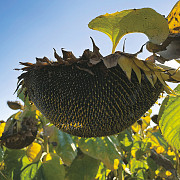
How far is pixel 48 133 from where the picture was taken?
144 cm

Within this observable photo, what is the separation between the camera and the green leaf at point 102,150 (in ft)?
4.28

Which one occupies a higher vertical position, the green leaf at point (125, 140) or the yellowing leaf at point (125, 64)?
the yellowing leaf at point (125, 64)

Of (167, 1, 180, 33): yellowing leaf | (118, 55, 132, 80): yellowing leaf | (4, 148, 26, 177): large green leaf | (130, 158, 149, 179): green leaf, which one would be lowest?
(130, 158, 149, 179): green leaf

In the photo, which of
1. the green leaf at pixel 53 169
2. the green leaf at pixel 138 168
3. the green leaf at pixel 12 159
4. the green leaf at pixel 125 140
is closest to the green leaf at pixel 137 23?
A: the green leaf at pixel 53 169

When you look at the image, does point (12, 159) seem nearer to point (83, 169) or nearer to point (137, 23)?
point (83, 169)

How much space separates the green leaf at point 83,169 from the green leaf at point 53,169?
0.17 meters

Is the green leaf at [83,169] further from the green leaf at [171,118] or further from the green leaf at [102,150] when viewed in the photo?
the green leaf at [171,118]

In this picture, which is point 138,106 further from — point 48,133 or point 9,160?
point 9,160

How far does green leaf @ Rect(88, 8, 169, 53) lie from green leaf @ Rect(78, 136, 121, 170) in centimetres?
76

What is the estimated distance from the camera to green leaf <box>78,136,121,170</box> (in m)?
1.30

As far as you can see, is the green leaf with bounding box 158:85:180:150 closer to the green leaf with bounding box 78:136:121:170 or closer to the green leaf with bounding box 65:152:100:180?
the green leaf with bounding box 78:136:121:170

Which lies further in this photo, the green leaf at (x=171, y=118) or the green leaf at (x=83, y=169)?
the green leaf at (x=83, y=169)

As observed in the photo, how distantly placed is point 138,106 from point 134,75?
13 cm

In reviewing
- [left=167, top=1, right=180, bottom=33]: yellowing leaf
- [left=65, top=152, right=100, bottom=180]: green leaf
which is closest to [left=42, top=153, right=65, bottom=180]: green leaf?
[left=65, top=152, right=100, bottom=180]: green leaf
